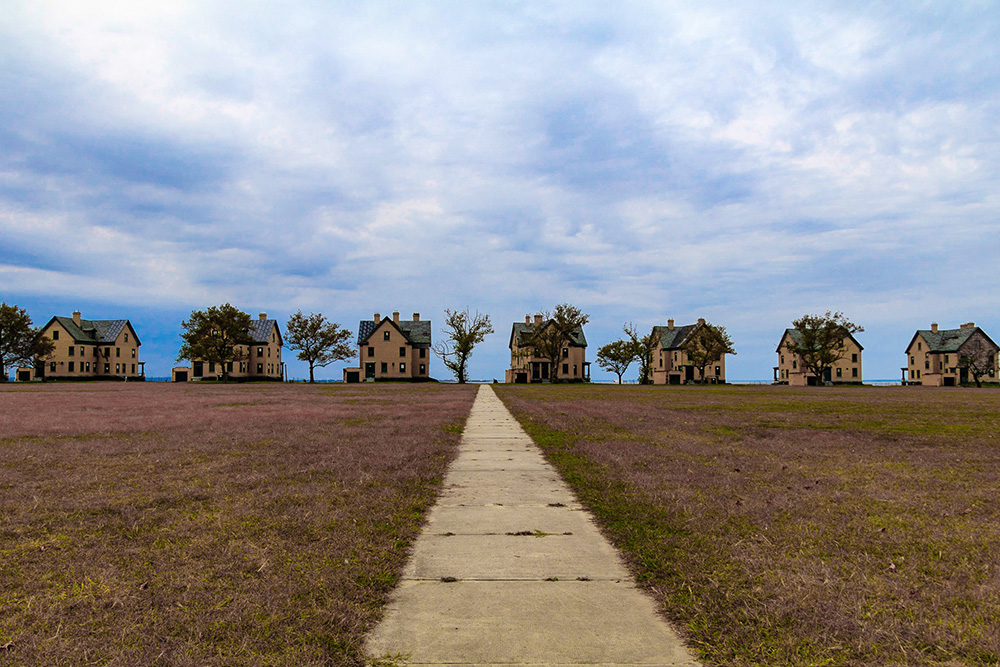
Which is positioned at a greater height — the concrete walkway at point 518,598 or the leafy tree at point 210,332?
the leafy tree at point 210,332

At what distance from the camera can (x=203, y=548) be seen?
536 cm

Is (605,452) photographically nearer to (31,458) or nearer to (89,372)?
(31,458)

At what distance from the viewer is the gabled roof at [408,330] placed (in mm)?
89250

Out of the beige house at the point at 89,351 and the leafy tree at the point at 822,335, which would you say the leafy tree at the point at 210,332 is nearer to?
the beige house at the point at 89,351

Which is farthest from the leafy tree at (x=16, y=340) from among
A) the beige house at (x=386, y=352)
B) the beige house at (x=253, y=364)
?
the beige house at (x=386, y=352)

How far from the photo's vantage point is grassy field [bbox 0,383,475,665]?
11.6 ft

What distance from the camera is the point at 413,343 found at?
300 feet

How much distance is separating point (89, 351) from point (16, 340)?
17.2m

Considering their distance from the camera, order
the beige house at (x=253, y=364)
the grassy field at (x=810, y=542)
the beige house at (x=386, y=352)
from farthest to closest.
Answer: the beige house at (x=253, y=364) → the beige house at (x=386, y=352) → the grassy field at (x=810, y=542)

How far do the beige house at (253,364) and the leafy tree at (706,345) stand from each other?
7002cm

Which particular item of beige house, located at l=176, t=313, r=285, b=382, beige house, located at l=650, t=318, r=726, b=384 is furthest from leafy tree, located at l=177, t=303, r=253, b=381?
beige house, located at l=650, t=318, r=726, b=384

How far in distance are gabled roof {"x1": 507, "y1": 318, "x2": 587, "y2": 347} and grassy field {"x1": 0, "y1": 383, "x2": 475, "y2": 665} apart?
7784cm

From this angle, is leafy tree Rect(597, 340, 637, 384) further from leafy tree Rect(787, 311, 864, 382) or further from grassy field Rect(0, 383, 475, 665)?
grassy field Rect(0, 383, 475, 665)

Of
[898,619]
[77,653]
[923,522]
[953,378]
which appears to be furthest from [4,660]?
[953,378]
